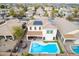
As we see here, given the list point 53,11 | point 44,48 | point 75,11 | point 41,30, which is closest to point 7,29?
point 41,30

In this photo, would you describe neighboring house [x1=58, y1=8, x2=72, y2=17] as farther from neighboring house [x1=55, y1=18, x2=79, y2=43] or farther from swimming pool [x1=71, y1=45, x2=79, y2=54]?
swimming pool [x1=71, y1=45, x2=79, y2=54]

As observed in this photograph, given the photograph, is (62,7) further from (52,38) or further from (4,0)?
(4,0)

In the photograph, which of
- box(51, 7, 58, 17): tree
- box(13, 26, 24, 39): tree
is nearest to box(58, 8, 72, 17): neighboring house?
box(51, 7, 58, 17): tree

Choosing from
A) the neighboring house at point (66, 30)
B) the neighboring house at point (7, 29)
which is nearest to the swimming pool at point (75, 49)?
the neighboring house at point (66, 30)

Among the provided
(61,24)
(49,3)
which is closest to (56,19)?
(61,24)

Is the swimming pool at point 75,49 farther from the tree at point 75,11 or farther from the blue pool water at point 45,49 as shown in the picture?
the tree at point 75,11

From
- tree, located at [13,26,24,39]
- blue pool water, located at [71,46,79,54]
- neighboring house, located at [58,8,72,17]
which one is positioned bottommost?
blue pool water, located at [71,46,79,54]

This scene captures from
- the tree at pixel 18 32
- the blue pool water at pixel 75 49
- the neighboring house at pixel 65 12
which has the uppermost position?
the neighboring house at pixel 65 12
